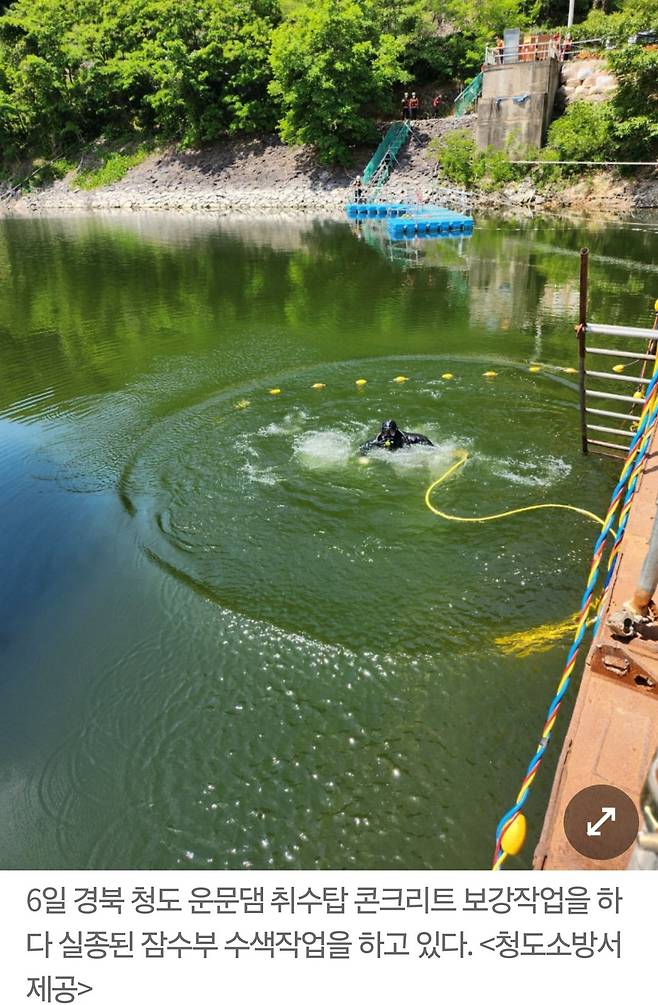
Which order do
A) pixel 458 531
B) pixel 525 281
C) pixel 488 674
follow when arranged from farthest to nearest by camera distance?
pixel 525 281, pixel 458 531, pixel 488 674

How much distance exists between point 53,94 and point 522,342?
6455 centimetres

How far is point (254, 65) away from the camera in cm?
5022

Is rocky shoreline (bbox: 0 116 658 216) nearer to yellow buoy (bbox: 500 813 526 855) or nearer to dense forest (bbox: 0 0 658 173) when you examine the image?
dense forest (bbox: 0 0 658 173)

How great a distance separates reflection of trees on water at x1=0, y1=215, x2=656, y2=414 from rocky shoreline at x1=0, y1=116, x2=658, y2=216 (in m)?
6.03

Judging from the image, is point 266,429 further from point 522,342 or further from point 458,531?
point 522,342

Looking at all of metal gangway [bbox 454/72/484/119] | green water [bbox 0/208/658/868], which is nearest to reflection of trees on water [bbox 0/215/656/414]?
green water [bbox 0/208/658/868]

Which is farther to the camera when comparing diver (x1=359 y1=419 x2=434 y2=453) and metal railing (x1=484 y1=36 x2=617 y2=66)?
metal railing (x1=484 y1=36 x2=617 y2=66)

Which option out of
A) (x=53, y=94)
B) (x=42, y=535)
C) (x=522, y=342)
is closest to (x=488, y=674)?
(x=42, y=535)

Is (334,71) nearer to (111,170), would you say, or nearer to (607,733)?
(111,170)

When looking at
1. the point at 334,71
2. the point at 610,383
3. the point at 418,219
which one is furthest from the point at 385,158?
the point at 610,383

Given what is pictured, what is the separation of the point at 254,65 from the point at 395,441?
5196cm

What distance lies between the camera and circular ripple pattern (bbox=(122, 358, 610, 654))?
796cm

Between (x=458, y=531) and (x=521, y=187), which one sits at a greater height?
(x=521, y=187)

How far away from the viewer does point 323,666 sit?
23.4 feet
